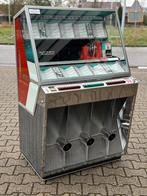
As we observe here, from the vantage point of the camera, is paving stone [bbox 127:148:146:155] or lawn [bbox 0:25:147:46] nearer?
paving stone [bbox 127:148:146:155]

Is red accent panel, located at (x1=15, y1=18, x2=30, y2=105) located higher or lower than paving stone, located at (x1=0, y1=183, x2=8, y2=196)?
higher

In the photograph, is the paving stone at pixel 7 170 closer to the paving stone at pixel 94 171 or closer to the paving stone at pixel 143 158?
the paving stone at pixel 94 171

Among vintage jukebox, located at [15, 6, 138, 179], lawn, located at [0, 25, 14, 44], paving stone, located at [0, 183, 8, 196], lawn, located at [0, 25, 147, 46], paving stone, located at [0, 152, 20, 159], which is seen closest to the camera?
vintage jukebox, located at [15, 6, 138, 179]

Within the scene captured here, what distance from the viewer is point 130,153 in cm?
345

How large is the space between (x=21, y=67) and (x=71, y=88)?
0.63 m

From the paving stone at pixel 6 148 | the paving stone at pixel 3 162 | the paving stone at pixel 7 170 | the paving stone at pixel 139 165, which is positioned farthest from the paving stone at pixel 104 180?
the paving stone at pixel 6 148

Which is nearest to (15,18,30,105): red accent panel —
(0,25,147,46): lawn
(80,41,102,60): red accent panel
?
(80,41,102,60): red accent panel

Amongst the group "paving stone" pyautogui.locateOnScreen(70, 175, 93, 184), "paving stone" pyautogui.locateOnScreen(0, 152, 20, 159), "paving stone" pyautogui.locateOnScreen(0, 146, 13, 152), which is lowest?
"paving stone" pyautogui.locateOnScreen(0, 146, 13, 152)

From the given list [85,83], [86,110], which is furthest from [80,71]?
[86,110]

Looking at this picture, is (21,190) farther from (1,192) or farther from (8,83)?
(8,83)

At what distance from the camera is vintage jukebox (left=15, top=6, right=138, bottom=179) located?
98.4 inches

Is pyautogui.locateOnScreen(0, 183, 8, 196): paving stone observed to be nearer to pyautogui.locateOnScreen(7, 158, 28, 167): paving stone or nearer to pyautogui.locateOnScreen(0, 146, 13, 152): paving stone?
pyautogui.locateOnScreen(7, 158, 28, 167): paving stone

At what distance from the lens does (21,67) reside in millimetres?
2814

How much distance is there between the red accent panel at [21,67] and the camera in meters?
2.67
